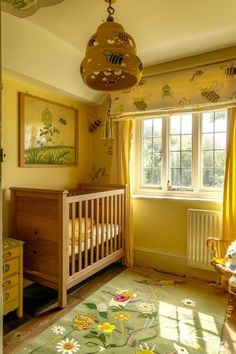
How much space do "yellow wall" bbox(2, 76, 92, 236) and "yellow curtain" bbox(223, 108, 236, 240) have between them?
179cm

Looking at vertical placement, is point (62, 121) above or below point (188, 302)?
above

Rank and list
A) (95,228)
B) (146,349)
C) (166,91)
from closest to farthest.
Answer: (146,349) → (95,228) → (166,91)

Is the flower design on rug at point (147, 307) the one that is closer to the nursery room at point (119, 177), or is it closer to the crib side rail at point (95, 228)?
the nursery room at point (119, 177)

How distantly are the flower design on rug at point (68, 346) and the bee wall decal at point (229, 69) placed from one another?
261cm

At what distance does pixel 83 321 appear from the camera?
6.42 feet

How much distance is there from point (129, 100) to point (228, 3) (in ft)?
4.71

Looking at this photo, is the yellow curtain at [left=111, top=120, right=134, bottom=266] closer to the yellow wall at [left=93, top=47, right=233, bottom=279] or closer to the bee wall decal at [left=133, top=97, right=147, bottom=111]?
the yellow wall at [left=93, top=47, right=233, bottom=279]

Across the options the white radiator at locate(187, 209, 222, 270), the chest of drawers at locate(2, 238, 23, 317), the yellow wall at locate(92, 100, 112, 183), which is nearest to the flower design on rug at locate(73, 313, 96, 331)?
the chest of drawers at locate(2, 238, 23, 317)

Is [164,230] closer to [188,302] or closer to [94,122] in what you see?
[188,302]

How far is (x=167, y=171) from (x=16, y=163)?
170 cm

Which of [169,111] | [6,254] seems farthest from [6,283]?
[169,111]

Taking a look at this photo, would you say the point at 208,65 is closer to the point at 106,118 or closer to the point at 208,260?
the point at 106,118

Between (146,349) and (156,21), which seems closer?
(146,349)

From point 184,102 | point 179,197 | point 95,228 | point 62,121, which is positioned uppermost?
point 184,102
